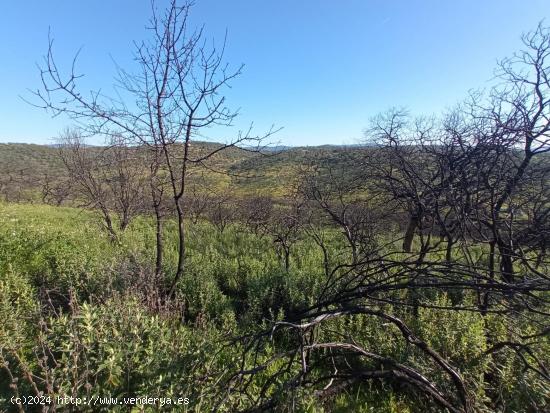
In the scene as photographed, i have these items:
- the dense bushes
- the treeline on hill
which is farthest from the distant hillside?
the dense bushes

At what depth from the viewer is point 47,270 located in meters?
5.85

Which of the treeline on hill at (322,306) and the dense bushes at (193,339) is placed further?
the dense bushes at (193,339)

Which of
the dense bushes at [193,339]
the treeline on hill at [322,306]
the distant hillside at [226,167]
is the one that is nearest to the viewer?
the treeline on hill at [322,306]

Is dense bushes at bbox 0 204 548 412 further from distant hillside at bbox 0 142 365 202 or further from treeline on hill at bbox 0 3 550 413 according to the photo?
distant hillside at bbox 0 142 365 202

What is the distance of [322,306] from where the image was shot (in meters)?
1.39

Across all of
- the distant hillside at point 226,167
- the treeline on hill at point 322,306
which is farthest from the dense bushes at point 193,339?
the distant hillside at point 226,167

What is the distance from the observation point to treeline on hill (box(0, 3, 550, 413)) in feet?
4.84

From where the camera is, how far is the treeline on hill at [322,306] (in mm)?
1475

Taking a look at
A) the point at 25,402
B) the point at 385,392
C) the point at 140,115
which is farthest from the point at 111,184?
the point at 385,392

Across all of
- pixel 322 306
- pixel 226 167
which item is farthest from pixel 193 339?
pixel 226 167

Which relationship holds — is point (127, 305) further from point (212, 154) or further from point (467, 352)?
point (467, 352)

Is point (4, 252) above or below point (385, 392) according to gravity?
above

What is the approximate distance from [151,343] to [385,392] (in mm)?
2363

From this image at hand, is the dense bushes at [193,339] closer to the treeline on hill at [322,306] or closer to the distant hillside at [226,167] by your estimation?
the treeline on hill at [322,306]
